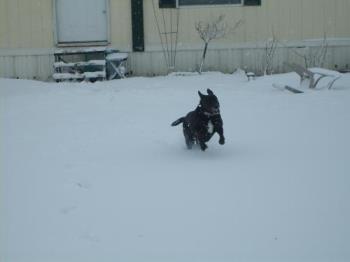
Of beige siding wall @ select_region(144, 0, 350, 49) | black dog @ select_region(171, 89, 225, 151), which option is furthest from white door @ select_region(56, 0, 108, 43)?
black dog @ select_region(171, 89, 225, 151)

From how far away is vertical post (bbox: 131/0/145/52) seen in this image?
14.4m

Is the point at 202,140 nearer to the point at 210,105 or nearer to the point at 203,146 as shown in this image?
the point at 203,146

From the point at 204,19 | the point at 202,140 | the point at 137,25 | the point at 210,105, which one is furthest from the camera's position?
the point at 204,19

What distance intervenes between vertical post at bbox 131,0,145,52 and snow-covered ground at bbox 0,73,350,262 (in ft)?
14.5

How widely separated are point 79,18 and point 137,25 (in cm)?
142

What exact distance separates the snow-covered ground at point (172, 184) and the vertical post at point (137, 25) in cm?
442

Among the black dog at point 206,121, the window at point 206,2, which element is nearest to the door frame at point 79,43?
the window at point 206,2

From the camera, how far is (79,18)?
14641mm

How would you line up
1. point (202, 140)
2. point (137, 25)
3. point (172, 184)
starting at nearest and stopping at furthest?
point (172, 184) → point (202, 140) → point (137, 25)

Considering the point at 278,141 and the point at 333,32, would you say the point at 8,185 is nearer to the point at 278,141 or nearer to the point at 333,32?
the point at 278,141

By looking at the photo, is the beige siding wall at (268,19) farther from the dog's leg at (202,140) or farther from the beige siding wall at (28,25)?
the dog's leg at (202,140)

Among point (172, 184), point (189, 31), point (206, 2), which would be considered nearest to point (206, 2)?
point (206, 2)

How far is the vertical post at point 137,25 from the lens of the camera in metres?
14.4

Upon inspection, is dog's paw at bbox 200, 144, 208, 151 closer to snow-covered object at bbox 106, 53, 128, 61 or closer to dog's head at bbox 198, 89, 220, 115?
dog's head at bbox 198, 89, 220, 115
